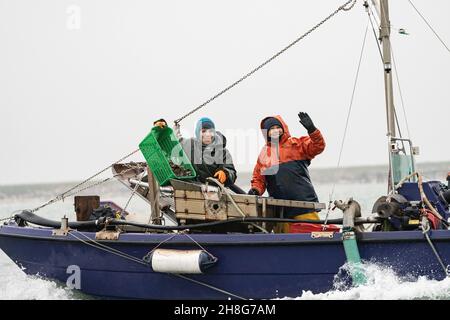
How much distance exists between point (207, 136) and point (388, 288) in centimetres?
289

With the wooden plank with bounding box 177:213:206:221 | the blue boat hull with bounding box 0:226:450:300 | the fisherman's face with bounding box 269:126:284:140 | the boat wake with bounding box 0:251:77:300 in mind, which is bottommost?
the boat wake with bounding box 0:251:77:300

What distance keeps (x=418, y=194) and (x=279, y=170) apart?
1611 millimetres

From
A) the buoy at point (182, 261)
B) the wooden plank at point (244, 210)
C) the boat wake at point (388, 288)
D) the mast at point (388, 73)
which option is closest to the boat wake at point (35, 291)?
the buoy at point (182, 261)

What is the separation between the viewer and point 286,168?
336 inches

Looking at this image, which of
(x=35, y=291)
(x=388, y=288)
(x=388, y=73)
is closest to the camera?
(x=388, y=288)

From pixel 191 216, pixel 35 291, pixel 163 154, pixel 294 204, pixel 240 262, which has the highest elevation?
pixel 163 154

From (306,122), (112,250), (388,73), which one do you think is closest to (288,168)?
(306,122)

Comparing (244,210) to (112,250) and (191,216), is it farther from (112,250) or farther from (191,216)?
(112,250)

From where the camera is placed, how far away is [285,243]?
761 centimetres

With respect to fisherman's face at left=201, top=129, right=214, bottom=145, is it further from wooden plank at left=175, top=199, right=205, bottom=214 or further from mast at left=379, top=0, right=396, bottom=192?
mast at left=379, top=0, right=396, bottom=192

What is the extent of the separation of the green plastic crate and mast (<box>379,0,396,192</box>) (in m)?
2.29

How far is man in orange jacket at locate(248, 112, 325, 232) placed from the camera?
8.52 metres

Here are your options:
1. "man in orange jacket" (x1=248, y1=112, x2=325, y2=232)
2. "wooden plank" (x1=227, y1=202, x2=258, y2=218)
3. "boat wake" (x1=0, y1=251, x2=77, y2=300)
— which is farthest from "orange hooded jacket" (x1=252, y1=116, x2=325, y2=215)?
"boat wake" (x1=0, y1=251, x2=77, y2=300)
